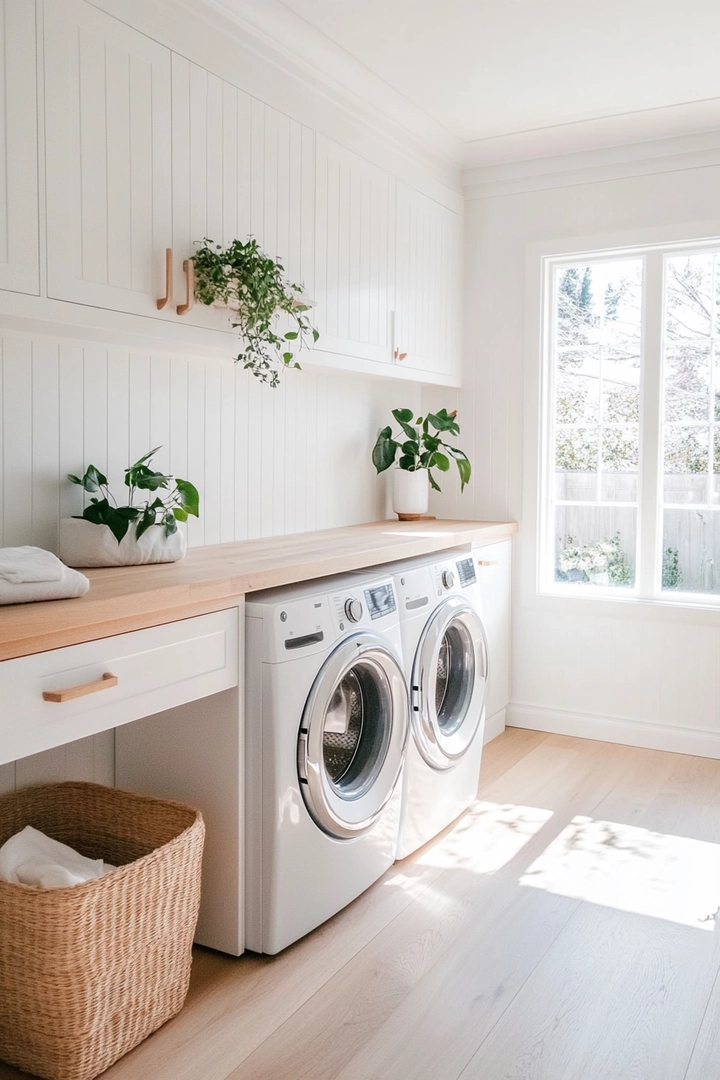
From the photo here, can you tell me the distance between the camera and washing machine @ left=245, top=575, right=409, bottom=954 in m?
2.09

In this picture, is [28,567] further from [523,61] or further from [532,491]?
[532,491]

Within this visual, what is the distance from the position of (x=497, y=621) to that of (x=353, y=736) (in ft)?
4.76

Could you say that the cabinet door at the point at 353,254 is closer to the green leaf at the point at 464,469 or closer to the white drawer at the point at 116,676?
the green leaf at the point at 464,469

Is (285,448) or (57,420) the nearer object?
(57,420)

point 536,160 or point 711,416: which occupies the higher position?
point 536,160

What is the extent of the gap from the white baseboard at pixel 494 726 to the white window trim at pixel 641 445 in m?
0.51

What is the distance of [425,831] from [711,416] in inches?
79.8

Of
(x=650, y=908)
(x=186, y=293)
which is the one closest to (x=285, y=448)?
(x=186, y=293)

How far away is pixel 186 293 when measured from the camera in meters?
2.32

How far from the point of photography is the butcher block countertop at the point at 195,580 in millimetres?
1581

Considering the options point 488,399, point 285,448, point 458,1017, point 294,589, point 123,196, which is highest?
point 123,196

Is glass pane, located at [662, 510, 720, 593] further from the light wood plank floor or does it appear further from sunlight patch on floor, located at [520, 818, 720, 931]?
sunlight patch on floor, located at [520, 818, 720, 931]

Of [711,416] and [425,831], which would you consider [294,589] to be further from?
[711,416]

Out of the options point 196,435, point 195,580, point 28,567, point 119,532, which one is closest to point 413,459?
point 196,435
